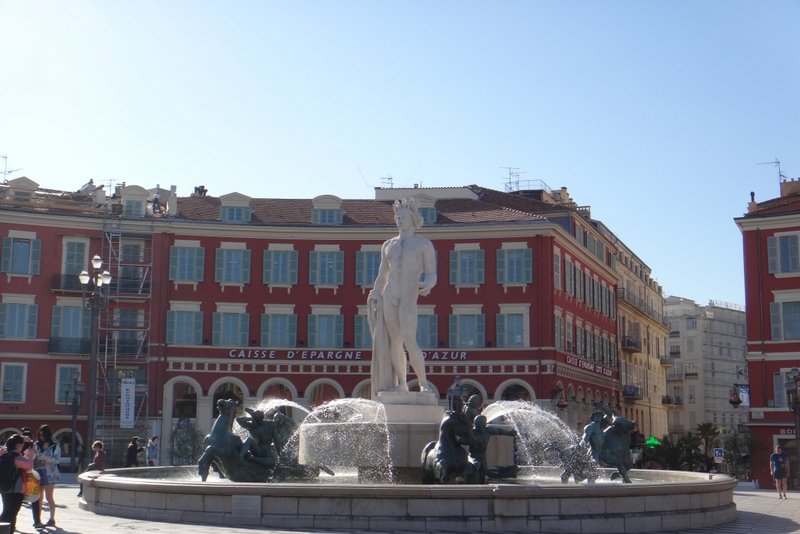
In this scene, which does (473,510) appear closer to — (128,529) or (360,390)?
(128,529)

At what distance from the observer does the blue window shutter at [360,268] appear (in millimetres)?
47750

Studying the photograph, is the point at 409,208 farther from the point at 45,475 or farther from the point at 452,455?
the point at 45,475

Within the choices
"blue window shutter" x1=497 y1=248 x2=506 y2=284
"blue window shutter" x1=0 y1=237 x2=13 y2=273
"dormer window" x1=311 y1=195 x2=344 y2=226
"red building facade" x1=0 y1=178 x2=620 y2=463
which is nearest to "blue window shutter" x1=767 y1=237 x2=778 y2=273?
"red building facade" x1=0 y1=178 x2=620 y2=463

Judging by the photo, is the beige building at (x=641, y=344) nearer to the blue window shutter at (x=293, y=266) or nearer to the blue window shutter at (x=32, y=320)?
the blue window shutter at (x=293, y=266)

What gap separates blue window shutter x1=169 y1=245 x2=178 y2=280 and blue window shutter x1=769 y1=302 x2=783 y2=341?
25.7 meters

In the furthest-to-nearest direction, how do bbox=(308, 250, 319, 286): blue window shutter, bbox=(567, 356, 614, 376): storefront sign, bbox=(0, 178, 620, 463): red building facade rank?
1. bbox=(567, 356, 614, 376): storefront sign
2. bbox=(308, 250, 319, 286): blue window shutter
3. bbox=(0, 178, 620, 463): red building facade

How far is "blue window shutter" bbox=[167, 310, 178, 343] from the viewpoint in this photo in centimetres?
4662

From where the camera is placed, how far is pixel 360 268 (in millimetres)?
47906

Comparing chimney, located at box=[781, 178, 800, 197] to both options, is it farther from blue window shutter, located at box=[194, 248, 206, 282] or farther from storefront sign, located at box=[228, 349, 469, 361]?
blue window shutter, located at box=[194, 248, 206, 282]

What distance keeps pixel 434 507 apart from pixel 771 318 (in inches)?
1299

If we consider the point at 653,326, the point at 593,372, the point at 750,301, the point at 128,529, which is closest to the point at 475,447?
the point at 128,529

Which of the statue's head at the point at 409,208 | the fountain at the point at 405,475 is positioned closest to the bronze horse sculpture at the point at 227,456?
the fountain at the point at 405,475

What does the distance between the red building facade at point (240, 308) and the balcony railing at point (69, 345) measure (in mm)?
53

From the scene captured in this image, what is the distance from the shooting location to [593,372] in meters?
54.0
